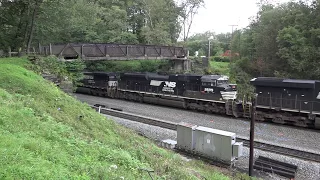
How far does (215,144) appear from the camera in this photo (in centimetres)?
1250

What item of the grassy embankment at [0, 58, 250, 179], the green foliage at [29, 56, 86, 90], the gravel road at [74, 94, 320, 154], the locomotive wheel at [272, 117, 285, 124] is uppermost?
the green foliage at [29, 56, 86, 90]

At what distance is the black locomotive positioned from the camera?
1827cm

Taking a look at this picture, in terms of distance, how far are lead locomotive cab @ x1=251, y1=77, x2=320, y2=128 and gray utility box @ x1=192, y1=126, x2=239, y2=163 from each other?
27.6ft

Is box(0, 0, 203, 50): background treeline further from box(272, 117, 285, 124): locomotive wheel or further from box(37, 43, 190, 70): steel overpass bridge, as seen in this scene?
box(272, 117, 285, 124): locomotive wheel

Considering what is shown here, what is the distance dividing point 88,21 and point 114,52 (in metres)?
8.14

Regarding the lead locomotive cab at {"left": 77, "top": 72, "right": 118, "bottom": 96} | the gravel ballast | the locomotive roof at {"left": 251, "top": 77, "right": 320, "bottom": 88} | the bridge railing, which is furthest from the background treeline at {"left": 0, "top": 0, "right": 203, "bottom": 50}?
the locomotive roof at {"left": 251, "top": 77, "right": 320, "bottom": 88}

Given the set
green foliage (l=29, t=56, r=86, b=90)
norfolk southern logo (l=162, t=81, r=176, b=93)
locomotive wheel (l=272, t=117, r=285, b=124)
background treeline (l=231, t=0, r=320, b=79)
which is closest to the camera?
locomotive wheel (l=272, t=117, r=285, b=124)

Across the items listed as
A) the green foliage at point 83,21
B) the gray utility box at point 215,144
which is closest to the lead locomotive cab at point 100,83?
the green foliage at point 83,21

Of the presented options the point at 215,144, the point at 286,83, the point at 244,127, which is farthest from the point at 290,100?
the point at 215,144

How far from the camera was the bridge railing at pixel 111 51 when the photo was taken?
24.9 metres

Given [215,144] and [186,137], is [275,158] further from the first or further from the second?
[186,137]

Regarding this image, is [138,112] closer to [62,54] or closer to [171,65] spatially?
[62,54]

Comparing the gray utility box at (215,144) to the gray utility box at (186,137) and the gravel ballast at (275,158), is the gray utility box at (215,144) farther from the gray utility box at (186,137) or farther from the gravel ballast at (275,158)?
the gravel ballast at (275,158)

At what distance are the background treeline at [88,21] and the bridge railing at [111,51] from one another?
2957mm
